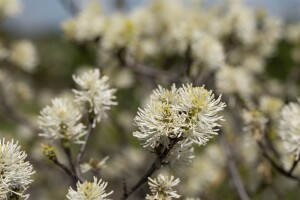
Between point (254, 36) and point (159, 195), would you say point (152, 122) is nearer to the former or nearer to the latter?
point (159, 195)

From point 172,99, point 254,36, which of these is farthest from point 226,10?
point 172,99

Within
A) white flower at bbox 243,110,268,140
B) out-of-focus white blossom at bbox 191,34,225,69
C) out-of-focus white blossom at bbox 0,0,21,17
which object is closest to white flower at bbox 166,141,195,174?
white flower at bbox 243,110,268,140

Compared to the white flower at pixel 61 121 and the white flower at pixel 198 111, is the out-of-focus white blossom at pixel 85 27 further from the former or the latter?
the white flower at pixel 198 111

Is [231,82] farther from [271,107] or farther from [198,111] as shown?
[198,111]

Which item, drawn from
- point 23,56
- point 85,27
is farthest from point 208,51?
point 23,56

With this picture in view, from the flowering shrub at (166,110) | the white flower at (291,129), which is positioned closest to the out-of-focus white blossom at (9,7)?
the flowering shrub at (166,110)

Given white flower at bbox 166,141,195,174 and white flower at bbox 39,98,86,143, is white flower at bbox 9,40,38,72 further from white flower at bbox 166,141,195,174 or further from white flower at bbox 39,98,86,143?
white flower at bbox 166,141,195,174
